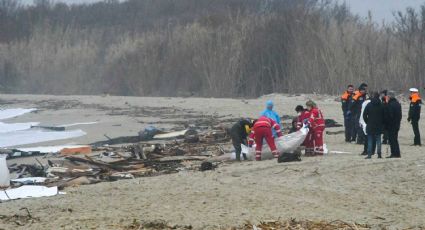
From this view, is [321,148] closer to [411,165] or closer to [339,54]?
[411,165]

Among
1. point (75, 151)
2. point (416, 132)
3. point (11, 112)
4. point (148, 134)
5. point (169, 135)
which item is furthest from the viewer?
point (11, 112)

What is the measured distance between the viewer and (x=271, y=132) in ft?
56.2

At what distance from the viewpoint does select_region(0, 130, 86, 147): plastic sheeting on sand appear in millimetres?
27689

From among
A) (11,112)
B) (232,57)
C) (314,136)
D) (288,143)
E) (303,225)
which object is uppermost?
(232,57)

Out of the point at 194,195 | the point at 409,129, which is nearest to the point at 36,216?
the point at 194,195

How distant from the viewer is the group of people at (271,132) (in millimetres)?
17094

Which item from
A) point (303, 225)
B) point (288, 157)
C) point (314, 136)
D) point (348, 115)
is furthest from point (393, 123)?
point (303, 225)

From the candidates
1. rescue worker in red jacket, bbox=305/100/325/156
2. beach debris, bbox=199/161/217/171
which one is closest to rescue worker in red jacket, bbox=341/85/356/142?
rescue worker in red jacket, bbox=305/100/325/156

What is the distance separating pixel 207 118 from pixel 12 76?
43559 millimetres

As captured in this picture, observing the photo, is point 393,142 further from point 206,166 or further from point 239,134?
point 206,166

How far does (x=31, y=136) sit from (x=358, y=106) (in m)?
14.0

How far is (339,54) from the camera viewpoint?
141 ft

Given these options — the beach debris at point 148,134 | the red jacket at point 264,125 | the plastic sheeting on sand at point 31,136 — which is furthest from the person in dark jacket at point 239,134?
the plastic sheeting on sand at point 31,136

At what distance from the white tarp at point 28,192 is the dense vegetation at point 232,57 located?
28978mm
